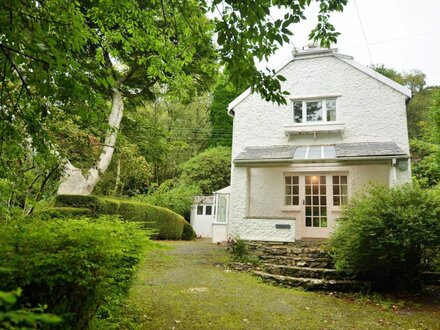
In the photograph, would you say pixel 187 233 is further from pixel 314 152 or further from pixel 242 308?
pixel 242 308

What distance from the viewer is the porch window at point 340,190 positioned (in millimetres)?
11664

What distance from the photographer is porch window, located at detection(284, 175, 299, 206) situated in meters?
12.2

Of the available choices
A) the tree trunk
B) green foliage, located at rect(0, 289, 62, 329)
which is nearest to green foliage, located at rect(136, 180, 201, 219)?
the tree trunk

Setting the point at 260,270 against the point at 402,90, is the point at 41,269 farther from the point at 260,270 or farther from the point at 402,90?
the point at 402,90

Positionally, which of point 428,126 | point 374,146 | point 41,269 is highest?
point 428,126

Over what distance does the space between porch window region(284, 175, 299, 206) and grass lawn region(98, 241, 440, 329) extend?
5.24 meters

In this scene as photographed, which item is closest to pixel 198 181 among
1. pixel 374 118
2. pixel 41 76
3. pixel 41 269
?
pixel 374 118

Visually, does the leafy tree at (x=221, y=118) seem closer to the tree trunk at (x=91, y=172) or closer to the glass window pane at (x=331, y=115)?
the tree trunk at (x=91, y=172)

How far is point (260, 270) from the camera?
849 centimetres

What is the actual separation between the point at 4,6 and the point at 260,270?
7.89m

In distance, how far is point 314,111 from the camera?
12469 mm

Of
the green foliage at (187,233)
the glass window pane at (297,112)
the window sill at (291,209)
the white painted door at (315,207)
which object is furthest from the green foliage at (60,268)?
the green foliage at (187,233)

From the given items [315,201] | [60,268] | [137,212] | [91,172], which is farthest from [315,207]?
[60,268]

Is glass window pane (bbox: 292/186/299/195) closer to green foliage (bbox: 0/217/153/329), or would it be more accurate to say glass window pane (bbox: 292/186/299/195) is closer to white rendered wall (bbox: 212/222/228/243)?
white rendered wall (bbox: 212/222/228/243)
